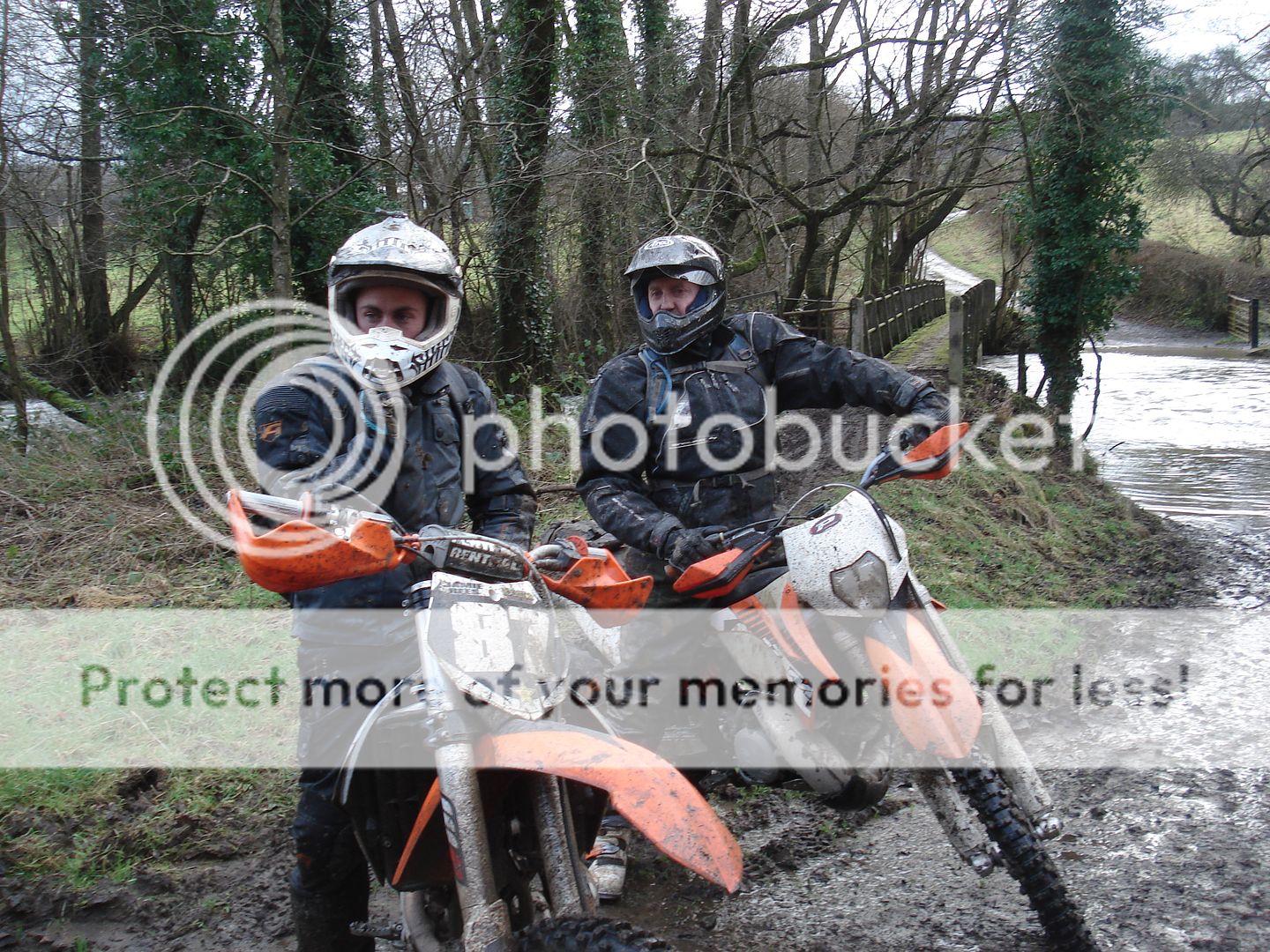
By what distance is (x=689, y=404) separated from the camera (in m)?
4.11

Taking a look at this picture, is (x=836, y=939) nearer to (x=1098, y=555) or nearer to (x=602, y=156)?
(x=1098, y=555)

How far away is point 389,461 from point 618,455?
1218mm

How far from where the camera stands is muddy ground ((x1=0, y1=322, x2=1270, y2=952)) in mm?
3432

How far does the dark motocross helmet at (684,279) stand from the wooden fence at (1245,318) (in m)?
34.6

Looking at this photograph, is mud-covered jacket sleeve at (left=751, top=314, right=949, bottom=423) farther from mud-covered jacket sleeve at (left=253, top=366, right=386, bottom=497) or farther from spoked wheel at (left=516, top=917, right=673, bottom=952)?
spoked wheel at (left=516, top=917, right=673, bottom=952)

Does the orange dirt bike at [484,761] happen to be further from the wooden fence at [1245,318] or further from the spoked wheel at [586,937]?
the wooden fence at [1245,318]

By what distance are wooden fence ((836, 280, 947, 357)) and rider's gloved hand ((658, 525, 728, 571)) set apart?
28.5 ft

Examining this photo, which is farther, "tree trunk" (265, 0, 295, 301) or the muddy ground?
"tree trunk" (265, 0, 295, 301)

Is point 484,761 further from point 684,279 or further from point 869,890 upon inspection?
point 684,279

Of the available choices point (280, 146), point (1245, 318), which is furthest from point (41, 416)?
point (1245, 318)

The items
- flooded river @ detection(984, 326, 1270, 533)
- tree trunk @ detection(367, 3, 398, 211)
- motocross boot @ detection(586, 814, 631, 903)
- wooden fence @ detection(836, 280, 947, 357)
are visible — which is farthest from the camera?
wooden fence @ detection(836, 280, 947, 357)

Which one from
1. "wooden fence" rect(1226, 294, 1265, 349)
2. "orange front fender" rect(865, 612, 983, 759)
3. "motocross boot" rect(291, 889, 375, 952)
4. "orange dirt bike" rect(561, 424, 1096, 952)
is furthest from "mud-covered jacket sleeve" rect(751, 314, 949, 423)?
"wooden fence" rect(1226, 294, 1265, 349)

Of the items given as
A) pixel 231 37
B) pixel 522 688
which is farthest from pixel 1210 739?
pixel 231 37

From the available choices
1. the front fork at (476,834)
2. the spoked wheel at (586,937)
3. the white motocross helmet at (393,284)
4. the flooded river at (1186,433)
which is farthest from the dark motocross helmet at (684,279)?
the flooded river at (1186,433)
